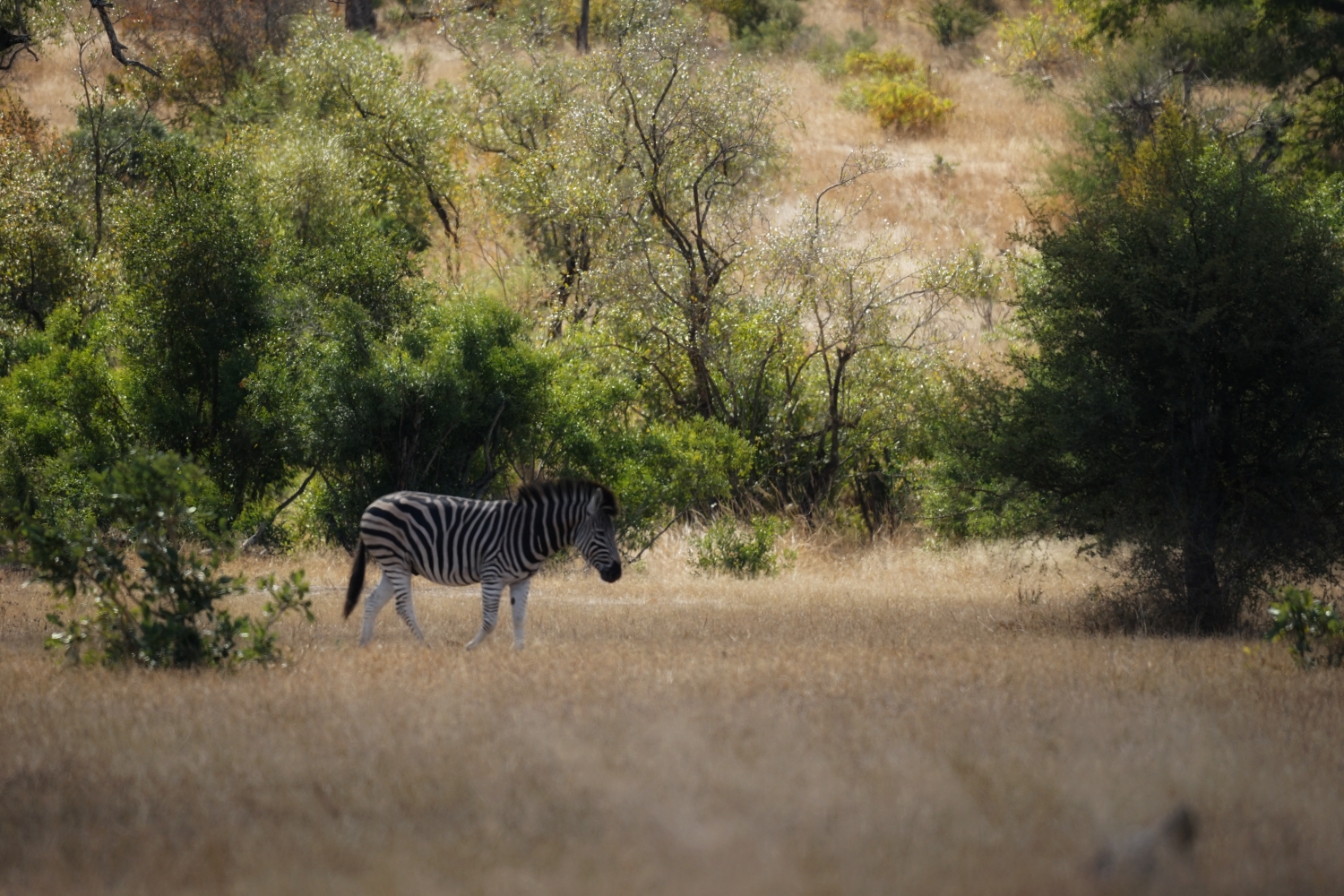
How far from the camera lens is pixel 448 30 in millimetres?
35938

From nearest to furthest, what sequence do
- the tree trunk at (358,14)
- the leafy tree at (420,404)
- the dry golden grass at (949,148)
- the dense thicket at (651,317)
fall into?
the dense thicket at (651,317), the leafy tree at (420,404), the dry golden grass at (949,148), the tree trunk at (358,14)

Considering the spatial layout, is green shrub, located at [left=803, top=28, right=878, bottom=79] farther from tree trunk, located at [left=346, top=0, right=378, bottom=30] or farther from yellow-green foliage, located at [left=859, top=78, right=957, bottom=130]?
tree trunk, located at [left=346, top=0, right=378, bottom=30]

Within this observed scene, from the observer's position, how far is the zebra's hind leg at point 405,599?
13.0 m

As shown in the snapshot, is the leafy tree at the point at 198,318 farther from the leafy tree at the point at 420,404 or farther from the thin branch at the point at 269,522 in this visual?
the leafy tree at the point at 420,404

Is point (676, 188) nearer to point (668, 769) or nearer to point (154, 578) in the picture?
point (154, 578)

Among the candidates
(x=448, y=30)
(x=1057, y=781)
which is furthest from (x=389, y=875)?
(x=448, y=30)

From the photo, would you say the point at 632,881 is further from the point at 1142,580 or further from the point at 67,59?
the point at 67,59

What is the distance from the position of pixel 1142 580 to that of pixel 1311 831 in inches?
366

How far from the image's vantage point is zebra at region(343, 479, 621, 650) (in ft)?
41.7

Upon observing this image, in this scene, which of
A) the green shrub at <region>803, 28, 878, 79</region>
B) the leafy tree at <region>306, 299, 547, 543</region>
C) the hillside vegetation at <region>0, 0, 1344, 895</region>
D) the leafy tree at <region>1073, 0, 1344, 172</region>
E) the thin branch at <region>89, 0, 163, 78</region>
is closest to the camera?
the hillside vegetation at <region>0, 0, 1344, 895</region>

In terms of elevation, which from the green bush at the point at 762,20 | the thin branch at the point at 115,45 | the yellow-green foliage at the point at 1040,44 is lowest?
the thin branch at the point at 115,45

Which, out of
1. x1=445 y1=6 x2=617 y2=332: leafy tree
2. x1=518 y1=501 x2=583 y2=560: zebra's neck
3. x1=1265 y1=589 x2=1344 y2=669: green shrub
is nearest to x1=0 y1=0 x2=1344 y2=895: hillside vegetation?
x1=1265 y1=589 x2=1344 y2=669: green shrub

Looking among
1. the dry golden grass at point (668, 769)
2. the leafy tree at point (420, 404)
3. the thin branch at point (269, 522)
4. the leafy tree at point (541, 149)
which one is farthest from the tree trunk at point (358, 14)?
the dry golden grass at point (668, 769)

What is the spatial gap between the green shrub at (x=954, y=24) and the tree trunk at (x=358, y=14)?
29.6 meters
